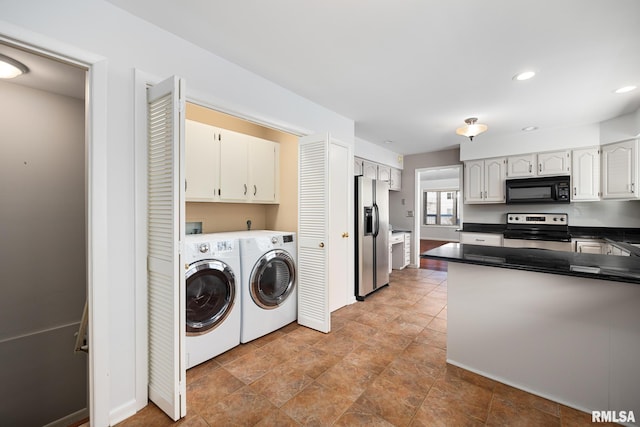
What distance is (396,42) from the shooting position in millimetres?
1933

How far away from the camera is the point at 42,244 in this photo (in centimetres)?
241

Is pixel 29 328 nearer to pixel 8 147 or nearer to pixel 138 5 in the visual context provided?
pixel 8 147

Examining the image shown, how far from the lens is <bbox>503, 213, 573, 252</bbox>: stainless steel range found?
380cm

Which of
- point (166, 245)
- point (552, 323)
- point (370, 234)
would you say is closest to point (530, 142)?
point (370, 234)

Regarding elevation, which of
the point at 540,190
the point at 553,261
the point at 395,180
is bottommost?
the point at 553,261

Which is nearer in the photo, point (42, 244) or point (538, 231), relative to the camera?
point (42, 244)

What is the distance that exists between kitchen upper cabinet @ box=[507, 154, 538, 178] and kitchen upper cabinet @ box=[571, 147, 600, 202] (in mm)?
465

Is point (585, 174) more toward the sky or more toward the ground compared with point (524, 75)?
more toward the ground

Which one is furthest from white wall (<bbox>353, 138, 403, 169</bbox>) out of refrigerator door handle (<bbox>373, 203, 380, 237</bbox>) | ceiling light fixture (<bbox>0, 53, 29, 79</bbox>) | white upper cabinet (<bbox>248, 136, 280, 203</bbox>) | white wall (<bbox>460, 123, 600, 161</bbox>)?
ceiling light fixture (<bbox>0, 53, 29, 79</bbox>)

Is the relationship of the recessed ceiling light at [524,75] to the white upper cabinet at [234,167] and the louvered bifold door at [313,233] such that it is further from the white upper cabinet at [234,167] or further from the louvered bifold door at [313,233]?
the white upper cabinet at [234,167]

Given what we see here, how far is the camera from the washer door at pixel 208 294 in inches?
80.9

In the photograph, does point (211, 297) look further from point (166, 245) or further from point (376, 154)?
point (376, 154)
